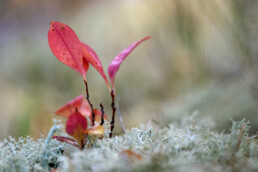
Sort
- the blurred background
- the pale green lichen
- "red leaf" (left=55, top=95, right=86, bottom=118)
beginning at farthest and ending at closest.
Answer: the blurred background, "red leaf" (left=55, top=95, right=86, bottom=118), the pale green lichen

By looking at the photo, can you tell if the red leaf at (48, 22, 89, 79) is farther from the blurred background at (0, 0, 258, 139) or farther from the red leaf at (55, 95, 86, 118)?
the blurred background at (0, 0, 258, 139)

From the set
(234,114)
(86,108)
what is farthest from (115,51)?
(86,108)

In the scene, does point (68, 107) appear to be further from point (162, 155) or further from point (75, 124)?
point (162, 155)

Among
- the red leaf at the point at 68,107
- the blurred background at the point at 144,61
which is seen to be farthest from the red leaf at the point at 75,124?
the blurred background at the point at 144,61

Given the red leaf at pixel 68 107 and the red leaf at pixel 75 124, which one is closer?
the red leaf at pixel 75 124

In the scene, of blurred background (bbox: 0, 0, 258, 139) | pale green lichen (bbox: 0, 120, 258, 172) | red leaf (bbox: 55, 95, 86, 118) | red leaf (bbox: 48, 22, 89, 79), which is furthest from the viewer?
blurred background (bbox: 0, 0, 258, 139)

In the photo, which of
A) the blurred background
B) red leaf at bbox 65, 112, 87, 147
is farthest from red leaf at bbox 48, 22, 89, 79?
the blurred background

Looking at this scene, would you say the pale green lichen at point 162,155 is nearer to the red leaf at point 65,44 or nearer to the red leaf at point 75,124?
the red leaf at point 75,124
